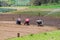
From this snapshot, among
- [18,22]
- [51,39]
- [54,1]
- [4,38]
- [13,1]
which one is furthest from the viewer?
[13,1]

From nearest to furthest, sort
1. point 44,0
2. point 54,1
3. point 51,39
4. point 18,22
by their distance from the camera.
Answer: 1. point 51,39
2. point 18,22
3. point 54,1
4. point 44,0

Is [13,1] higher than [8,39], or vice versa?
[8,39]

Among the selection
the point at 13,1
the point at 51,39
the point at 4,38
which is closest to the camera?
the point at 51,39

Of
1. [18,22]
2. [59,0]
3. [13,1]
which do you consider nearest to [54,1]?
[59,0]

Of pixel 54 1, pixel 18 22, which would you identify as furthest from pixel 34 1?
pixel 18 22

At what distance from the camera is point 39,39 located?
14.2 m

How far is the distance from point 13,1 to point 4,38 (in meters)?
88.5

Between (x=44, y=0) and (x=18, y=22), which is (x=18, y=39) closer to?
(x=18, y=22)

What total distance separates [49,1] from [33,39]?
219 ft

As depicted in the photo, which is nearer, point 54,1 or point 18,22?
point 18,22

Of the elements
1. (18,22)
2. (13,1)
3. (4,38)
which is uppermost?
(4,38)

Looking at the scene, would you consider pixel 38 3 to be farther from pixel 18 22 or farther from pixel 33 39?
pixel 33 39

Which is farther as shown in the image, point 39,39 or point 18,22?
point 18,22

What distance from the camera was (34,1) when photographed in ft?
277
